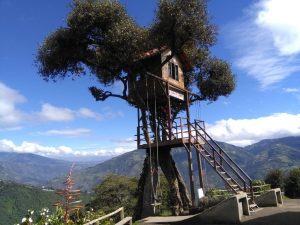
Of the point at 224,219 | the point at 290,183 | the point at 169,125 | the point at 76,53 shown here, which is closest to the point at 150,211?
the point at 169,125

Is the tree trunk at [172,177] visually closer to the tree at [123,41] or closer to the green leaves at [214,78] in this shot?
the tree at [123,41]

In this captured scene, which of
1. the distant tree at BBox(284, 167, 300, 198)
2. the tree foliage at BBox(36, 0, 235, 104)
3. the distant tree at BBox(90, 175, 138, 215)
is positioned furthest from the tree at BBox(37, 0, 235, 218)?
the distant tree at BBox(90, 175, 138, 215)

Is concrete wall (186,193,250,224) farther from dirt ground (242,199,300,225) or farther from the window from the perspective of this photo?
the window

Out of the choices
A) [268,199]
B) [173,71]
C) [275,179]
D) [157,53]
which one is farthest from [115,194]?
[268,199]

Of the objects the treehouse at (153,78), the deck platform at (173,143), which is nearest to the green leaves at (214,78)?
the treehouse at (153,78)

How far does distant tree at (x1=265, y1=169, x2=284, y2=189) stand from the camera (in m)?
40.1

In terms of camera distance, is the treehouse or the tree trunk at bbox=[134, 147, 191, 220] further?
the treehouse

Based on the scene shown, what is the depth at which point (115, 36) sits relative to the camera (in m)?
24.9

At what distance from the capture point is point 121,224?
15.2 metres

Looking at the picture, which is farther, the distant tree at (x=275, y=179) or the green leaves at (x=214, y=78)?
the distant tree at (x=275, y=179)

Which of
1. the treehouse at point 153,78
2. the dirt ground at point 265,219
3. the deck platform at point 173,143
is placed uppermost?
the treehouse at point 153,78

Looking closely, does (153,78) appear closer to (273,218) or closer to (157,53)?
(157,53)

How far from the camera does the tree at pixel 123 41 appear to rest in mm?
24781

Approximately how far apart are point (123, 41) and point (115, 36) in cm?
60
